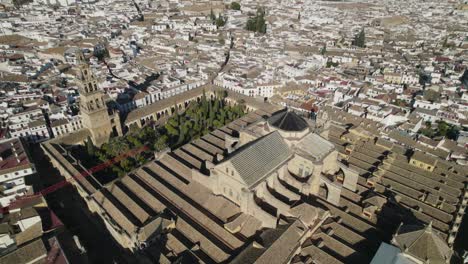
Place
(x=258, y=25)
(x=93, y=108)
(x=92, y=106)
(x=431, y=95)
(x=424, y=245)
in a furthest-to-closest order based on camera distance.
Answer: (x=258, y=25) < (x=431, y=95) < (x=93, y=108) < (x=92, y=106) < (x=424, y=245)

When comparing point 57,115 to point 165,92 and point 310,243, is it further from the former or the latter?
point 310,243

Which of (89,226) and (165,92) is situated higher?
(165,92)

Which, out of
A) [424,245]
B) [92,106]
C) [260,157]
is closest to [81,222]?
[92,106]

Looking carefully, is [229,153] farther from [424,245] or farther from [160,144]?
[424,245]

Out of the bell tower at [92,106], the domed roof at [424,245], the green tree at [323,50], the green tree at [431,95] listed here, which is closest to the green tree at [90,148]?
the bell tower at [92,106]

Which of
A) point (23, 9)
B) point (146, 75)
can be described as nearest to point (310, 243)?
point (146, 75)

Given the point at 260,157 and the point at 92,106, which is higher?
the point at 260,157

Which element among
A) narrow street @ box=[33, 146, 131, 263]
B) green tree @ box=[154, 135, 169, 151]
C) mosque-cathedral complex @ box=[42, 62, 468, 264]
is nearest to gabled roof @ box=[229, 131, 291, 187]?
mosque-cathedral complex @ box=[42, 62, 468, 264]

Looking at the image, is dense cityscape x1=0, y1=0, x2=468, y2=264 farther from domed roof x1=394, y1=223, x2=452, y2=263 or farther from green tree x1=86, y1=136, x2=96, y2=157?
green tree x1=86, y1=136, x2=96, y2=157
